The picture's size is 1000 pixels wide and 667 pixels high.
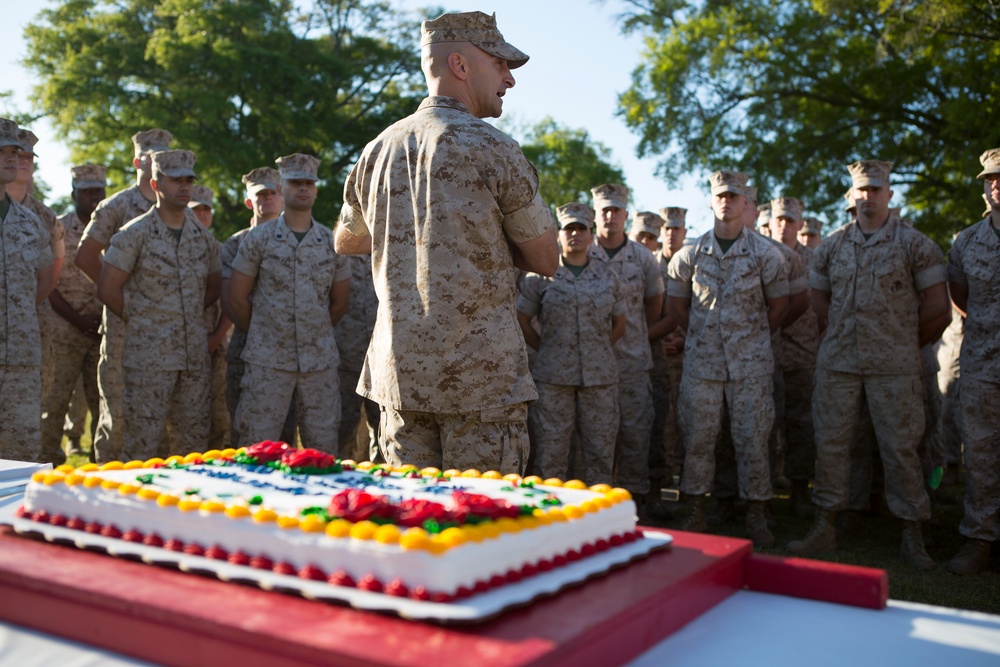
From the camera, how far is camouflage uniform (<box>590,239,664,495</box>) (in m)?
7.25

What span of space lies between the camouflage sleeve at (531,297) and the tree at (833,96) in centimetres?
1042

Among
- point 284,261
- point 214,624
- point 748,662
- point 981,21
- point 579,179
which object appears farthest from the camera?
point 579,179

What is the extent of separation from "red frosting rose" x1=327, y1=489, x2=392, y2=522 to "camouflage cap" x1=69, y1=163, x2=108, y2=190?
25.6 ft

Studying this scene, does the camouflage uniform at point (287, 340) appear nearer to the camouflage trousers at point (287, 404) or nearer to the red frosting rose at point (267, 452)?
the camouflage trousers at point (287, 404)

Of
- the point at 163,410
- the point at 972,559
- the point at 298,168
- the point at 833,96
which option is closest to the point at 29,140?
the point at 298,168

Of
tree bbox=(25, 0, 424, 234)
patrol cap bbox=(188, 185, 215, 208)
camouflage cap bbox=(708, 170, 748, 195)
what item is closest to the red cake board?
camouflage cap bbox=(708, 170, 748, 195)

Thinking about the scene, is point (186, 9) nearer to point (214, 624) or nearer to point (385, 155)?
point (385, 155)

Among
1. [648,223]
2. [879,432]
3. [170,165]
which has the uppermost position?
[648,223]

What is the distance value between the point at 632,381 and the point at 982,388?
2.54 m

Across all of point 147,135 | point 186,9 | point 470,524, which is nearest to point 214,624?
point 470,524

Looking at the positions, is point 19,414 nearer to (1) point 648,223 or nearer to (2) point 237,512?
(2) point 237,512

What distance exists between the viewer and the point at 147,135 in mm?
8258

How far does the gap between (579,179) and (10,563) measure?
36559 mm

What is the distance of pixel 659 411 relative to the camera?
8023 mm
